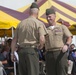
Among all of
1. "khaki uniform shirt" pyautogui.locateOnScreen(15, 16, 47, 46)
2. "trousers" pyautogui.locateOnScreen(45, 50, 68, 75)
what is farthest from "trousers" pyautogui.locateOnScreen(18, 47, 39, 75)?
"trousers" pyautogui.locateOnScreen(45, 50, 68, 75)

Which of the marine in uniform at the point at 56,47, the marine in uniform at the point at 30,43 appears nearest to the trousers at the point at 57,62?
the marine in uniform at the point at 56,47

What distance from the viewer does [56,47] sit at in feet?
24.0

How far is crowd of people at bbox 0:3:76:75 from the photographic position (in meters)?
6.78

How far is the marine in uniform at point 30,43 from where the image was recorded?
676cm

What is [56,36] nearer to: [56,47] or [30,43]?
[56,47]

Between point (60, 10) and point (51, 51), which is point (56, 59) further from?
point (60, 10)

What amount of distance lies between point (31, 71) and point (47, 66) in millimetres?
871

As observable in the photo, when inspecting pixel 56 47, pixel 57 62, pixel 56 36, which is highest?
pixel 56 36

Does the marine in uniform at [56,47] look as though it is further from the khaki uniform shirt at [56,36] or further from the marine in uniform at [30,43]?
the marine in uniform at [30,43]

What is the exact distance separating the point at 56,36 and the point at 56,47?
23cm

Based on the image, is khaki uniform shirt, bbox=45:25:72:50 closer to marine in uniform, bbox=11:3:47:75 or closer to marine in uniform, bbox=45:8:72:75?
marine in uniform, bbox=45:8:72:75

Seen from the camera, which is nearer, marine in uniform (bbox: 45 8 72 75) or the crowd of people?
the crowd of people

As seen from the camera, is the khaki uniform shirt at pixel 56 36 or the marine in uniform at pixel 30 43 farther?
the khaki uniform shirt at pixel 56 36

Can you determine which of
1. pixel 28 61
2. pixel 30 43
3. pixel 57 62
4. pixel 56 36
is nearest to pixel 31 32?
pixel 30 43
